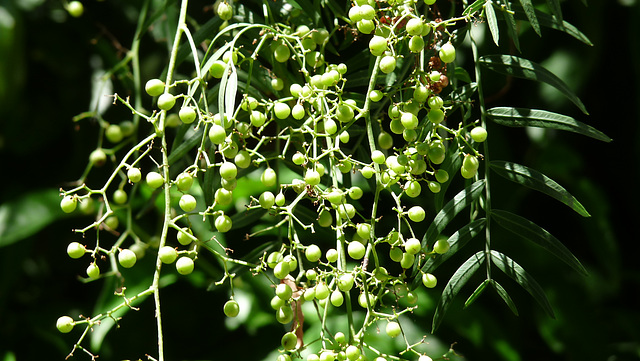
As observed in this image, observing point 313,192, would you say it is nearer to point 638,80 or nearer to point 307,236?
point 307,236

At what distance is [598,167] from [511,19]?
84 centimetres

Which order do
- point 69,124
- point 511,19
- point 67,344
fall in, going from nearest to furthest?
1. point 511,19
2. point 67,344
3. point 69,124

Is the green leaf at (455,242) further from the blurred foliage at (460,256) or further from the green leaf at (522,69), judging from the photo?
the blurred foliage at (460,256)

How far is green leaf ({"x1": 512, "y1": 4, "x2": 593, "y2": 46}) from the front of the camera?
0.45 metres

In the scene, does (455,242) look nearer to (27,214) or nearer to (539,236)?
(539,236)

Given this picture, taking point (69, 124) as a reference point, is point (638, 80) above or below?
above

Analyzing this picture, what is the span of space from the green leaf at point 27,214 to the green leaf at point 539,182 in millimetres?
776

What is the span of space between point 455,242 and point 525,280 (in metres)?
0.06

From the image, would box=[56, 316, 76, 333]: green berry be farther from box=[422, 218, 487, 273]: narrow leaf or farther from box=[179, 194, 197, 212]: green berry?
box=[422, 218, 487, 273]: narrow leaf

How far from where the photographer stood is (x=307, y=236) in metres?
1.01

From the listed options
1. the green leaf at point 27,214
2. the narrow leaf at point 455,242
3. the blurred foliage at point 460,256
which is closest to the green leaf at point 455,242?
the narrow leaf at point 455,242

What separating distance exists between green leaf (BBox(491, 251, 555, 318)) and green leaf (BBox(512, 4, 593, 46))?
17cm

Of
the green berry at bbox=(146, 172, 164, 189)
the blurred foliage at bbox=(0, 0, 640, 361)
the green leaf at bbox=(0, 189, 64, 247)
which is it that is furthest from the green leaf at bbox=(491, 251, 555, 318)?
the green leaf at bbox=(0, 189, 64, 247)

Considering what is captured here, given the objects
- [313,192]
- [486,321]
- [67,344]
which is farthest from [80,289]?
[313,192]
